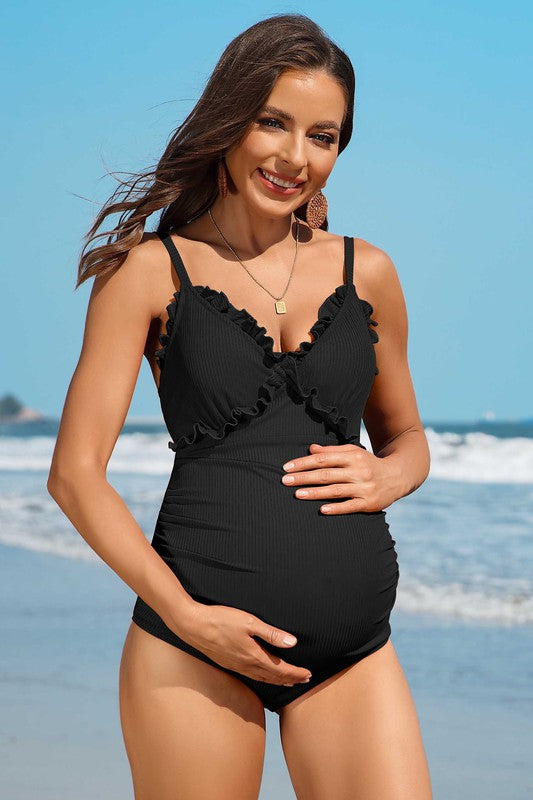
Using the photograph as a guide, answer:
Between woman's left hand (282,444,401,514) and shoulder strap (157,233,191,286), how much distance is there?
0.40 metres

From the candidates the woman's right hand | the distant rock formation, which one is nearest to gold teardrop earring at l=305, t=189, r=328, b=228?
the woman's right hand

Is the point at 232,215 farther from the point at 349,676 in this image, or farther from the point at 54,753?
the point at 54,753

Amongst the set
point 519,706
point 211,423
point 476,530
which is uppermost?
point 211,423

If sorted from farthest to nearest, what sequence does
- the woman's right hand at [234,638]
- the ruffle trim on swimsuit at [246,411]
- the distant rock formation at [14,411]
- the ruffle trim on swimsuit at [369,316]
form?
the distant rock formation at [14,411] < the ruffle trim on swimsuit at [369,316] < the ruffle trim on swimsuit at [246,411] < the woman's right hand at [234,638]

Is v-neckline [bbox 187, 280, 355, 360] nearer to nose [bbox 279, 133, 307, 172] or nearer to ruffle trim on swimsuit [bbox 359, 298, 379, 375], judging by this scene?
ruffle trim on swimsuit [bbox 359, 298, 379, 375]

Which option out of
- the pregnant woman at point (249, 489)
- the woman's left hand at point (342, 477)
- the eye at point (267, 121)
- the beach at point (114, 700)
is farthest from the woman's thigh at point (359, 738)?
the beach at point (114, 700)

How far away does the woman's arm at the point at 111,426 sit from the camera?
211cm

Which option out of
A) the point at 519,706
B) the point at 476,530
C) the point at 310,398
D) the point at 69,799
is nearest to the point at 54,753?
the point at 69,799

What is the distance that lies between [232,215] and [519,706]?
138 inches

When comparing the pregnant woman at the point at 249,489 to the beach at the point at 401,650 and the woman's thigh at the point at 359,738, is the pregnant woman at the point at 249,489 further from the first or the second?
the beach at the point at 401,650

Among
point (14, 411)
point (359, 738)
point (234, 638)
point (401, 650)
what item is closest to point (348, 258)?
point (234, 638)

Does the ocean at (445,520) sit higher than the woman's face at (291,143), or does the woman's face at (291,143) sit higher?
the woman's face at (291,143)

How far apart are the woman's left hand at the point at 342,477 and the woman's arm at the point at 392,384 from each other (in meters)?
0.12

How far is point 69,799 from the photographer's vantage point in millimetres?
4188
